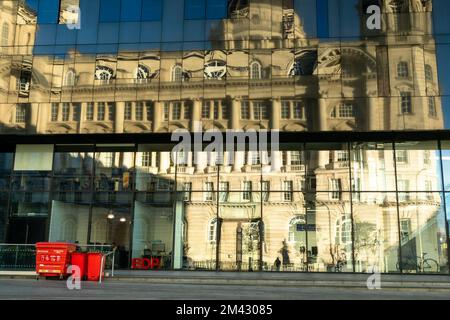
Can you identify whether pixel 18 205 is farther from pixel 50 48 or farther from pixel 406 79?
pixel 406 79

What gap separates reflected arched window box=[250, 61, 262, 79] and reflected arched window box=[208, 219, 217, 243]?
7223 millimetres

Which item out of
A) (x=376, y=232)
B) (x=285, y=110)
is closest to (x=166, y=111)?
(x=285, y=110)

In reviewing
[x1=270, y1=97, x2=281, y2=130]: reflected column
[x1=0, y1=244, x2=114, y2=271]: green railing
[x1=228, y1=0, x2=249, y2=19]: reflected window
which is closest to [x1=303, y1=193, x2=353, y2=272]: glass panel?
[x1=270, y1=97, x2=281, y2=130]: reflected column

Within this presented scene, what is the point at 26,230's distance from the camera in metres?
24.2

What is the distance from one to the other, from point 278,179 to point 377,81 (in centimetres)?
642

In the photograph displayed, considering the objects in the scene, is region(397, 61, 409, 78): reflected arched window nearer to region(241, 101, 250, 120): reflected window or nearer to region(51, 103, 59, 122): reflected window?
region(241, 101, 250, 120): reflected window

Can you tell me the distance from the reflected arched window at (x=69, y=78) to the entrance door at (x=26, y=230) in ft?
22.3

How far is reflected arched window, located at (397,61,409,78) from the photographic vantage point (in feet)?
71.6

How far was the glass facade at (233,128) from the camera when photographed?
2216cm

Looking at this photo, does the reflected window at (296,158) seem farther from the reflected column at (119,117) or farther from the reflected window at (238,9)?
the reflected column at (119,117)

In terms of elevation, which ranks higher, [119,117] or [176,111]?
[176,111]

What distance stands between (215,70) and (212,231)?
7767 millimetres

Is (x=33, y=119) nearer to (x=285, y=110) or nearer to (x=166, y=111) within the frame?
(x=166, y=111)

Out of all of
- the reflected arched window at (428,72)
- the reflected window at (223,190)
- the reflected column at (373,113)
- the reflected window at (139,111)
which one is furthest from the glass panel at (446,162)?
the reflected window at (139,111)
